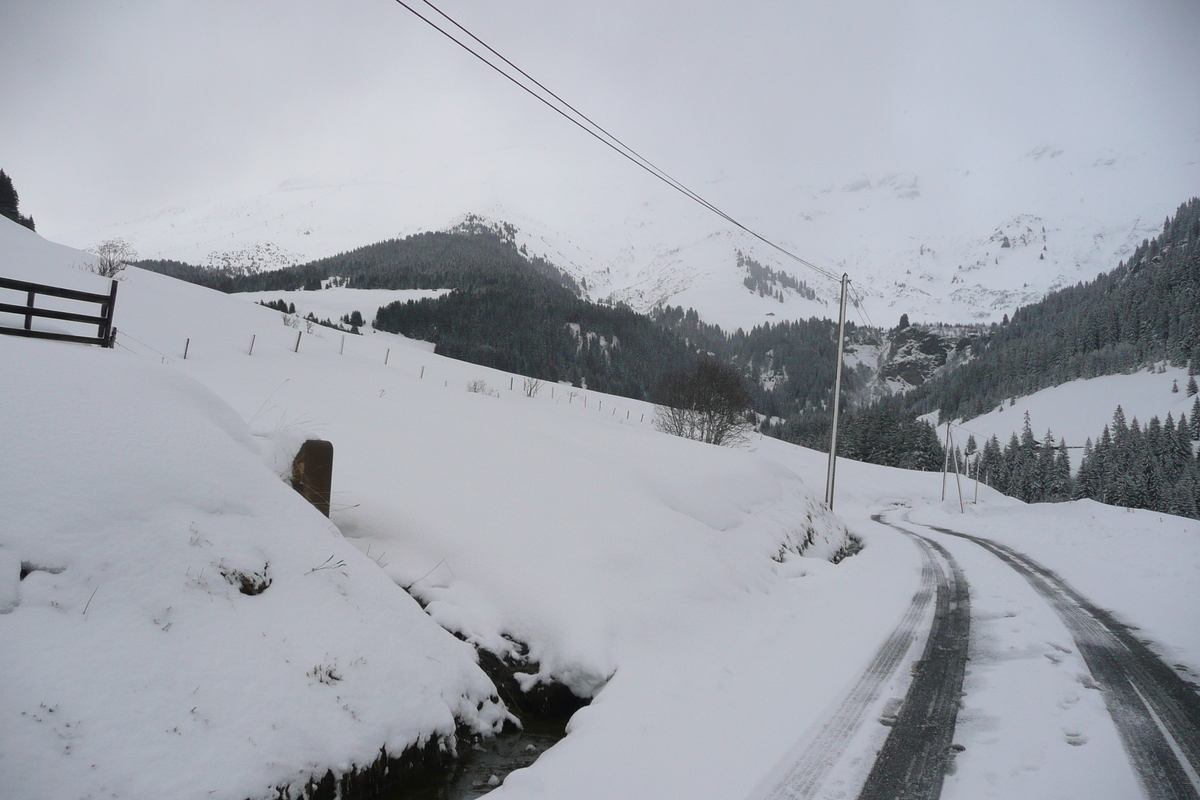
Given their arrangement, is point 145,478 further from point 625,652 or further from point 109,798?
point 625,652

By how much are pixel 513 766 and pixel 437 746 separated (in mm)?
650

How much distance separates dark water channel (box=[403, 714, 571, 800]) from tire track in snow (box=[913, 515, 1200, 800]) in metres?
4.39

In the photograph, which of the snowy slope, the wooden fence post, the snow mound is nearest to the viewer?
the snow mound

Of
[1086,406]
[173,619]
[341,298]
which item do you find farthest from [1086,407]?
[341,298]

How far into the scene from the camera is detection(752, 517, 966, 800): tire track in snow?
3.63 meters

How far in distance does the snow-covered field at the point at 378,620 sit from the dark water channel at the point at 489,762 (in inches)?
11.0

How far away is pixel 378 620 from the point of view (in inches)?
180

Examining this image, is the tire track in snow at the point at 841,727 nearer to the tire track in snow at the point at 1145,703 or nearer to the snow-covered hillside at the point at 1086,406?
the tire track in snow at the point at 1145,703

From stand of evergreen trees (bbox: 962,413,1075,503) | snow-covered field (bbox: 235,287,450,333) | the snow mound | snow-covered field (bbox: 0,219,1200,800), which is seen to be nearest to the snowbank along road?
snow-covered field (bbox: 0,219,1200,800)

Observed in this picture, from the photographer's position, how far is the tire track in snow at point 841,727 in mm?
3635

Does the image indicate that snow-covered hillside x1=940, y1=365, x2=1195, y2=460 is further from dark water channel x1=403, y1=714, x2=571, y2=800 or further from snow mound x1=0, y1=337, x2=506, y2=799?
snow mound x1=0, y1=337, x2=506, y2=799

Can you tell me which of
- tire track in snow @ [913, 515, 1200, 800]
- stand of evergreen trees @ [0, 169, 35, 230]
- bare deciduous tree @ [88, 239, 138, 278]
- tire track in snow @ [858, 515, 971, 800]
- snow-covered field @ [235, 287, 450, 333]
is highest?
snow-covered field @ [235, 287, 450, 333]

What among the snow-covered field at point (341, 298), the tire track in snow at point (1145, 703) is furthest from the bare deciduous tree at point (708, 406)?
the snow-covered field at point (341, 298)

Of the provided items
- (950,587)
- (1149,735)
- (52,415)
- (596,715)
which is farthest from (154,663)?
(950,587)
